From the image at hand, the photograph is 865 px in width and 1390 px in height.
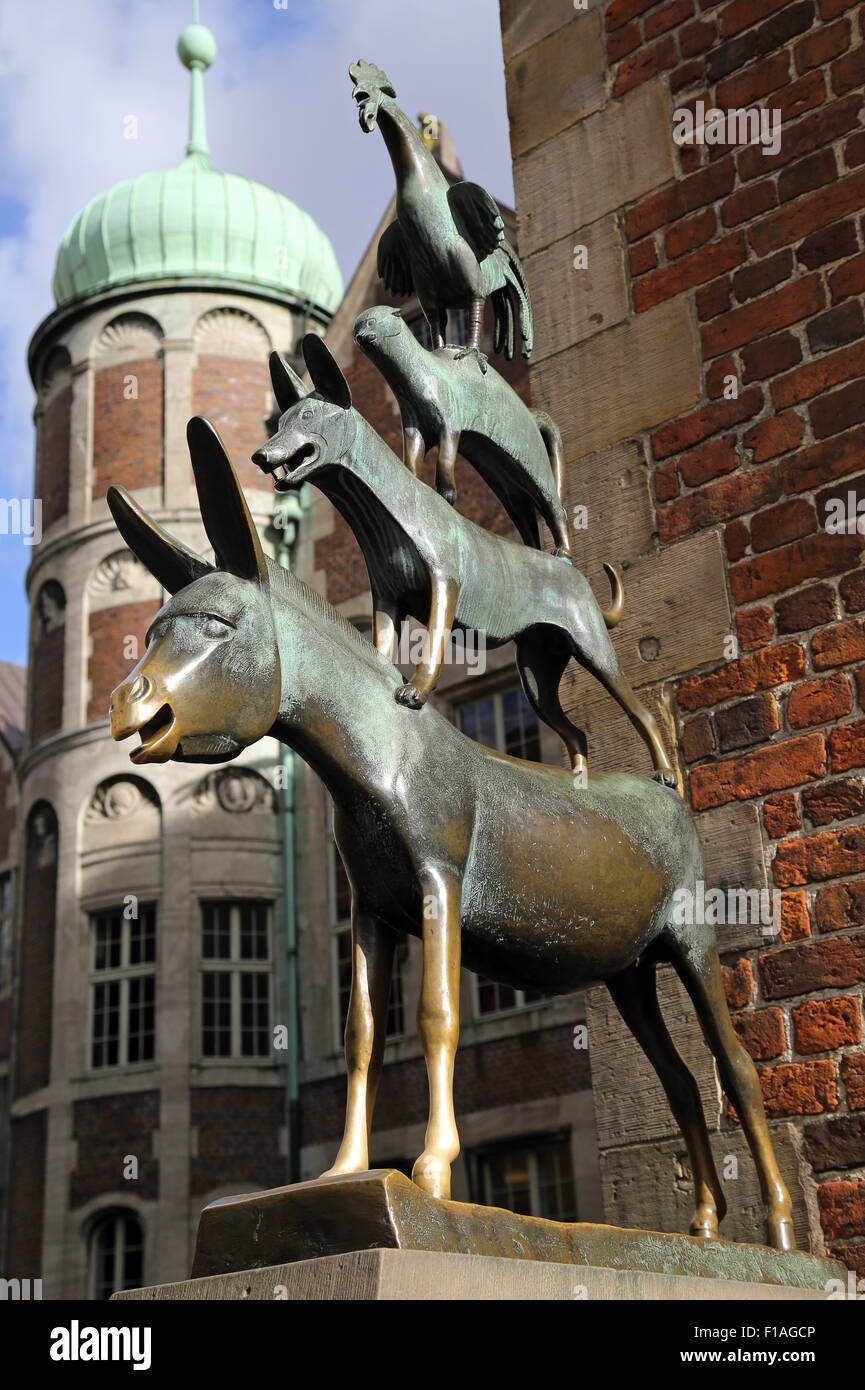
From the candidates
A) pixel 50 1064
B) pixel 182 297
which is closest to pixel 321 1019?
pixel 50 1064

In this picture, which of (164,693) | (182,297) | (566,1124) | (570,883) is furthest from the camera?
(182,297)

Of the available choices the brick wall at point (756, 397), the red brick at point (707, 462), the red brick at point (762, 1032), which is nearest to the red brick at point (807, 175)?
the brick wall at point (756, 397)

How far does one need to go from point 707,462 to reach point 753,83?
1.22m

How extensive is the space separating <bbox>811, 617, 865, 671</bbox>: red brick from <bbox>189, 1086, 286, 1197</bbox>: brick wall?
42.1ft

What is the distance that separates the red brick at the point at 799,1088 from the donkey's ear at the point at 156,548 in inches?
85.2

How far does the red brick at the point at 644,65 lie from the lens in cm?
484

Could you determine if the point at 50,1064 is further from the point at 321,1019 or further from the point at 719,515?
the point at 719,515

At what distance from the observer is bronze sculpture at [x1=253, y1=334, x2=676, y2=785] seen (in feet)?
8.81

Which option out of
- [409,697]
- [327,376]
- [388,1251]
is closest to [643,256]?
[327,376]

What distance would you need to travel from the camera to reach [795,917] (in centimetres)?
393

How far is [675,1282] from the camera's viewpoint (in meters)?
2.43

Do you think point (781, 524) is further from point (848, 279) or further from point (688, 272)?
point (688, 272)

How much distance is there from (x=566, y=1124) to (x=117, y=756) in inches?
273
